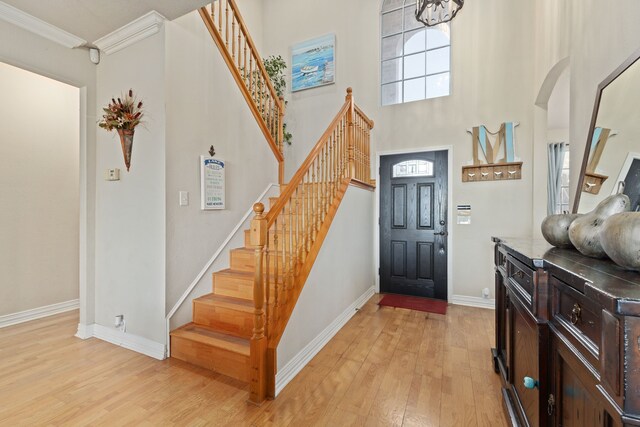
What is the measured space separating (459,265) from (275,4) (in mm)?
5386

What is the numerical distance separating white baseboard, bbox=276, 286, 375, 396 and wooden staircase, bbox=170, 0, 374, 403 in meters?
0.15

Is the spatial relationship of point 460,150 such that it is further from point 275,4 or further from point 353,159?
point 275,4

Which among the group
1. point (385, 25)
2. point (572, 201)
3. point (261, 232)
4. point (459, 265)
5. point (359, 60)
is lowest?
point (459, 265)

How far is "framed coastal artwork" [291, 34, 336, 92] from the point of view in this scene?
4.62 metres

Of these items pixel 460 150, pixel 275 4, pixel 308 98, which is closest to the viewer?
pixel 460 150

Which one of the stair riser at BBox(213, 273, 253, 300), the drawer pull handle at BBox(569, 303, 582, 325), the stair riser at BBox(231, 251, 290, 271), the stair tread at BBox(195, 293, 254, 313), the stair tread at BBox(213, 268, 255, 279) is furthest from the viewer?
the stair riser at BBox(231, 251, 290, 271)

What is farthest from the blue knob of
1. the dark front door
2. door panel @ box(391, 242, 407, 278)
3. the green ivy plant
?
the green ivy plant

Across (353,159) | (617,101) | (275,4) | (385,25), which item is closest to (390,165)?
(353,159)

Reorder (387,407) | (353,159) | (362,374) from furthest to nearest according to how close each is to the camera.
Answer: (353,159)
(362,374)
(387,407)

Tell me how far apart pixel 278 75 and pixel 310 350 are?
4.36m

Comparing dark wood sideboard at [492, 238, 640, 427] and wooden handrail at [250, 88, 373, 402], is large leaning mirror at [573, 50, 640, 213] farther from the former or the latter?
wooden handrail at [250, 88, 373, 402]

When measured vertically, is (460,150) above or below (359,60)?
below

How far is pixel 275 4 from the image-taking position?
516 cm

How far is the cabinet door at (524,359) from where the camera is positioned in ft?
4.03
